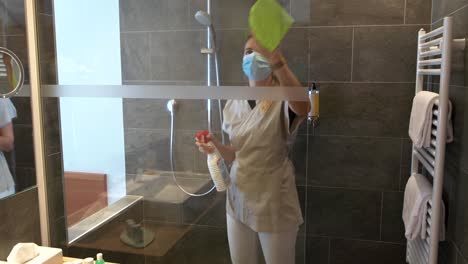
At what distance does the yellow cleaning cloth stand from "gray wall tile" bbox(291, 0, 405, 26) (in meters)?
0.92

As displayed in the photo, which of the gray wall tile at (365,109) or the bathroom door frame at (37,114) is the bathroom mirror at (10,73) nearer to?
the bathroom door frame at (37,114)

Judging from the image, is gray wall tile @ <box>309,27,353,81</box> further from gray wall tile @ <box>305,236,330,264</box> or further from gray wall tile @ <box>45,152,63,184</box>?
gray wall tile @ <box>45,152,63,184</box>

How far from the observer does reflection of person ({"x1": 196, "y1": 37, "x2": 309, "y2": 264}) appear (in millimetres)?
1562

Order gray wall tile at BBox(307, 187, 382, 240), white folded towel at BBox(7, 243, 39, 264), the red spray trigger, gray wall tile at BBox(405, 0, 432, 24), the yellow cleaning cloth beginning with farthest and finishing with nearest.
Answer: gray wall tile at BBox(307, 187, 382, 240)
gray wall tile at BBox(405, 0, 432, 24)
the red spray trigger
the yellow cleaning cloth
white folded towel at BBox(7, 243, 39, 264)

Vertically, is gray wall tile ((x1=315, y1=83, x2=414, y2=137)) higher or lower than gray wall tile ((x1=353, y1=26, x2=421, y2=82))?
lower

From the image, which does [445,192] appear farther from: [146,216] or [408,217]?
[146,216]

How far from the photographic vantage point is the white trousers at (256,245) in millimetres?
1734

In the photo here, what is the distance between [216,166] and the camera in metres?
1.71

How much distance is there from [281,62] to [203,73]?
13.1 inches

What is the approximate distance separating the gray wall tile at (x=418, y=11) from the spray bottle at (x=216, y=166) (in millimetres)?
1419

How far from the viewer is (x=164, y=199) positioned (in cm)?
188

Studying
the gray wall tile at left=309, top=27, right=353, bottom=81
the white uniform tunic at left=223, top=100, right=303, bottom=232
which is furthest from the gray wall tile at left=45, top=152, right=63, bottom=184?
the gray wall tile at left=309, top=27, right=353, bottom=81

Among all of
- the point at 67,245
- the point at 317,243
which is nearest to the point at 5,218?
the point at 67,245

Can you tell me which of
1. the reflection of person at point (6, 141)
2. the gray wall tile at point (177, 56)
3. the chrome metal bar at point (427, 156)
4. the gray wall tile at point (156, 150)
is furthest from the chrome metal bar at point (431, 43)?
the reflection of person at point (6, 141)
